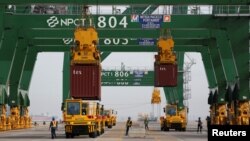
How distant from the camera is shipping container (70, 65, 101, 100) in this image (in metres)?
31.5

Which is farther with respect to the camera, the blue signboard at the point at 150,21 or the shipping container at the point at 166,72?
the shipping container at the point at 166,72

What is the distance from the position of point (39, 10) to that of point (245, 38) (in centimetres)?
2089

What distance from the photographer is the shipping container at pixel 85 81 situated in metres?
31.5

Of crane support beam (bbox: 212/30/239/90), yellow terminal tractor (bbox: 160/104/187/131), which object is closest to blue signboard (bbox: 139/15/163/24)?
crane support beam (bbox: 212/30/239/90)

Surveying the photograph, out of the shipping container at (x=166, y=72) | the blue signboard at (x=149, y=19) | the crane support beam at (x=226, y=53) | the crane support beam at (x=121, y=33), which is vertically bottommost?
the shipping container at (x=166, y=72)

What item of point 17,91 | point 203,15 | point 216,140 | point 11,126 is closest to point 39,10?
point 17,91

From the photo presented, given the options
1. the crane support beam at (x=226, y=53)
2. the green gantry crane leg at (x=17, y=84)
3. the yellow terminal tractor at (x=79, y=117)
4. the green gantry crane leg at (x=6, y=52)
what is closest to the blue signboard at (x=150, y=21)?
the crane support beam at (x=226, y=53)

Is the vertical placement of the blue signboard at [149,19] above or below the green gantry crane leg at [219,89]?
above

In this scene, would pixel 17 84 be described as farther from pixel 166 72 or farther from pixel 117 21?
pixel 166 72

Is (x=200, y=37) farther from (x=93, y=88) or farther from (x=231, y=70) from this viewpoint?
(x=93, y=88)

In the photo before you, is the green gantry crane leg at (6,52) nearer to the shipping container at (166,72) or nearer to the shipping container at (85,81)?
the shipping container at (166,72)

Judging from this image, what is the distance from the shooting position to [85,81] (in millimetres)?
31531

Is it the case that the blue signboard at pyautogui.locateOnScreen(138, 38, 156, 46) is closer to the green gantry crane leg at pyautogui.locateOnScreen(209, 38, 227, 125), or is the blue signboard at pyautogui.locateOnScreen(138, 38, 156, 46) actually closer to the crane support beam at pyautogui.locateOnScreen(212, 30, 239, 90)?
the green gantry crane leg at pyautogui.locateOnScreen(209, 38, 227, 125)

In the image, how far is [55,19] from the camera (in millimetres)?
41219
